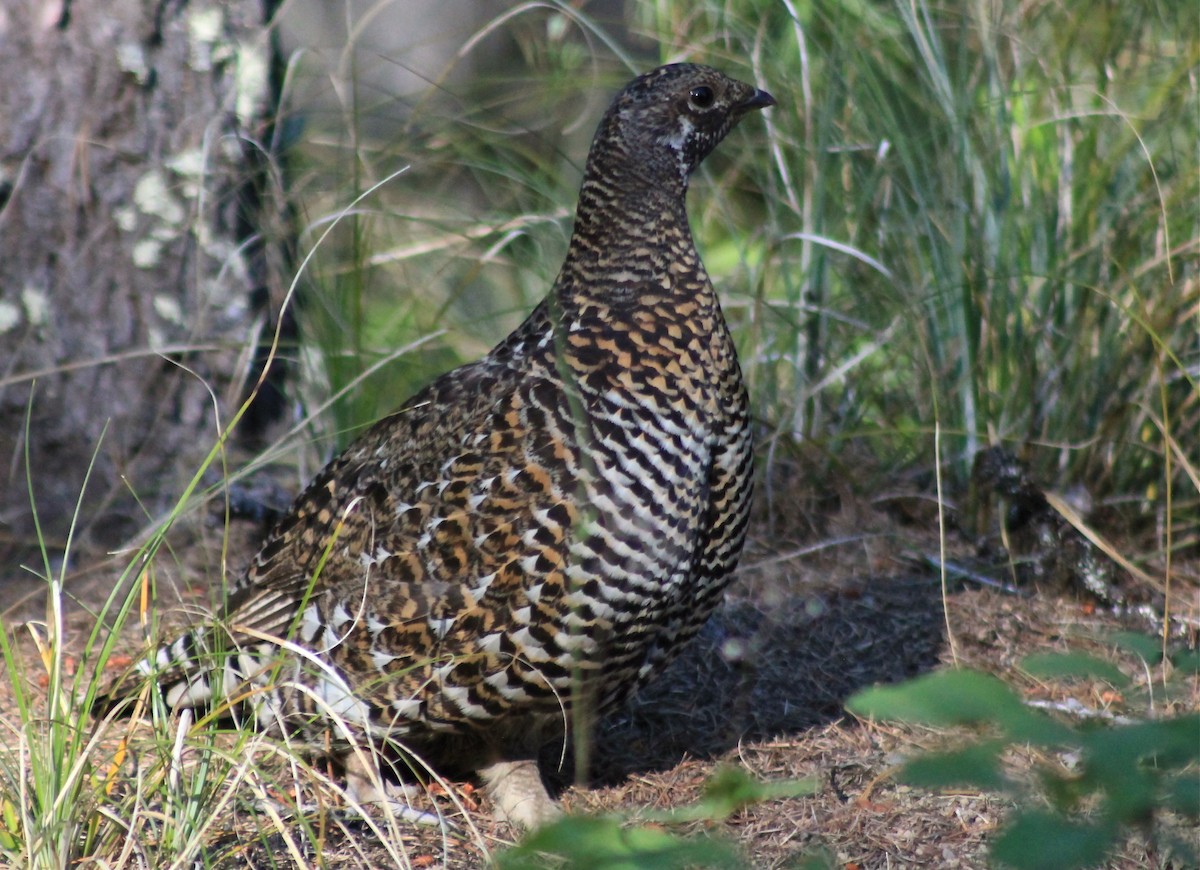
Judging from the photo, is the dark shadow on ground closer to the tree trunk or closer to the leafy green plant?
the tree trunk

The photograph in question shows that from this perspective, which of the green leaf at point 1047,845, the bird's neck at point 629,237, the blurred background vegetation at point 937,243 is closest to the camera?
the green leaf at point 1047,845

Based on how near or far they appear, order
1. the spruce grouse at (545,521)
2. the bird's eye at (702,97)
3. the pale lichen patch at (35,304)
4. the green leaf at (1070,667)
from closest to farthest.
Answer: the green leaf at (1070,667)
the spruce grouse at (545,521)
the bird's eye at (702,97)
the pale lichen patch at (35,304)

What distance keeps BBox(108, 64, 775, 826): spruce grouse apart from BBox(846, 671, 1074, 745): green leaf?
4.02ft

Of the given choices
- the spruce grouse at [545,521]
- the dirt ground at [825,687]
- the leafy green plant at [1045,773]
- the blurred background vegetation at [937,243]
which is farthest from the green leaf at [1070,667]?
the blurred background vegetation at [937,243]

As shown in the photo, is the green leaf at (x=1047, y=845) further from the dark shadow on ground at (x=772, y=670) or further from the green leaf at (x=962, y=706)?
the dark shadow on ground at (x=772, y=670)

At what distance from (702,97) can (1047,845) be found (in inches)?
87.0

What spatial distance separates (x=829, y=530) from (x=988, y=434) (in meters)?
0.61

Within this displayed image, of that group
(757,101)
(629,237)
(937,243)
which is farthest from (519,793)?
(937,243)

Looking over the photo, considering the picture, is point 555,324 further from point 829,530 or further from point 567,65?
point 567,65

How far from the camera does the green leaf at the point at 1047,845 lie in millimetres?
1366

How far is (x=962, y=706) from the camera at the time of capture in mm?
1491

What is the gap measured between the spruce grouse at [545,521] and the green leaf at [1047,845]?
1.34 m

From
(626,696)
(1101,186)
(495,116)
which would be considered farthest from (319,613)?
(1101,186)

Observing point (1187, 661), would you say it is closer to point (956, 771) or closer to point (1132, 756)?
point (1132, 756)
